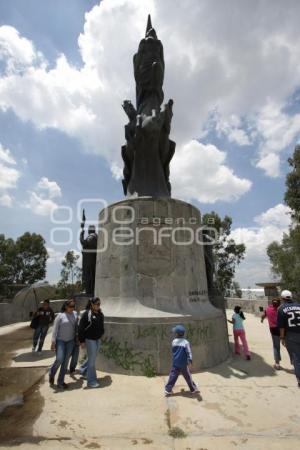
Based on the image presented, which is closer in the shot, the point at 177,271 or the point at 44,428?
the point at 44,428

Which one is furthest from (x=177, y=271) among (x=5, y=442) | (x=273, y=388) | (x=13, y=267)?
(x=13, y=267)

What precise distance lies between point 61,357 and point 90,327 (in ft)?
2.83

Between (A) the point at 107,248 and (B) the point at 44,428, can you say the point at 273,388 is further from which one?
(A) the point at 107,248

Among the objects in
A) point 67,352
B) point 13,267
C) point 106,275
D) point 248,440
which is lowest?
point 248,440

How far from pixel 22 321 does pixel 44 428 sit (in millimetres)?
17738

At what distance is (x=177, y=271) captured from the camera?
7.36 meters

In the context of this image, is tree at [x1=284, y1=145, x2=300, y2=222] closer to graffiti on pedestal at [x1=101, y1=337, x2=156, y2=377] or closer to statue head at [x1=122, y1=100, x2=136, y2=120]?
statue head at [x1=122, y1=100, x2=136, y2=120]

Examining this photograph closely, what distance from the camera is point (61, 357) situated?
219 inches

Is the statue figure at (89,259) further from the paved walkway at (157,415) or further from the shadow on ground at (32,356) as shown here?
the paved walkway at (157,415)

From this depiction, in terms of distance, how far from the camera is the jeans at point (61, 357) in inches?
214

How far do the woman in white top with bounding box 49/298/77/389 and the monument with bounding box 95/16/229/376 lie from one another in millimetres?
976


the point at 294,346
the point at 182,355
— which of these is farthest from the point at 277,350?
the point at 182,355

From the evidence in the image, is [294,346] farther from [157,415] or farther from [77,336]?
[77,336]

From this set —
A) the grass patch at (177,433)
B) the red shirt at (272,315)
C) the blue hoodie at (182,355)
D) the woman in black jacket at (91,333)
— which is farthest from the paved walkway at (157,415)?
the red shirt at (272,315)
